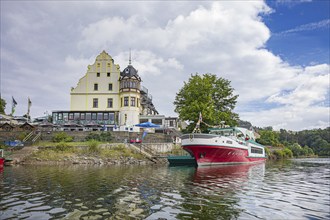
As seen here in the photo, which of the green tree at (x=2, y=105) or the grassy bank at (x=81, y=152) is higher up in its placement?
the green tree at (x=2, y=105)

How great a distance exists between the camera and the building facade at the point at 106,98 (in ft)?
188

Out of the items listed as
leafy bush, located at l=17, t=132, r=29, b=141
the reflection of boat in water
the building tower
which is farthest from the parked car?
the reflection of boat in water

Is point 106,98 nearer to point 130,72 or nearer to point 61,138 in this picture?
point 130,72

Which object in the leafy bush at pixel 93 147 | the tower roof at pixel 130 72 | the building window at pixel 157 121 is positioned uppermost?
the tower roof at pixel 130 72

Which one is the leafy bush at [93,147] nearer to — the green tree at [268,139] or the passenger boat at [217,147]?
the passenger boat at [217,147]

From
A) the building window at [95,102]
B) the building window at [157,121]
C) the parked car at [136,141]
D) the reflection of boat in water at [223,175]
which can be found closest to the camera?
the reflection of boat in water at [223,175]

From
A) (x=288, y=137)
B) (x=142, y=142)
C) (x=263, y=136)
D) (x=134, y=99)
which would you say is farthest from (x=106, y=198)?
(x=288, y=137)

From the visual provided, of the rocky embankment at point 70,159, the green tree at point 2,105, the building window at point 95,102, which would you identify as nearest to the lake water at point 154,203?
the rocky embankment at point 70,159

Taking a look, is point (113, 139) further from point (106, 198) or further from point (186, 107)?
point (106, 198)

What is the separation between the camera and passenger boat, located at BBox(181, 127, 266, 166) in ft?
114

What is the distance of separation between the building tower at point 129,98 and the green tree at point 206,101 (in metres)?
10.9

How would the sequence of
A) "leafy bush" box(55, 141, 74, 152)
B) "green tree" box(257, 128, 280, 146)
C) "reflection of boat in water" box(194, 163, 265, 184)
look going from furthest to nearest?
"green tree" box(257, 128, 280, 146) → "leafy bush" box(55, 141, 74, 152) → "reflection of boat in water" box(194, 163, 265, 184)

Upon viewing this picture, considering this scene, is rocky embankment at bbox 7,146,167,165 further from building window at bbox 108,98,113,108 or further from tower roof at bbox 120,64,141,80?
tower roof at bbox 120,64,141,80

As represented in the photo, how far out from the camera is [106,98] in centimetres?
6022
